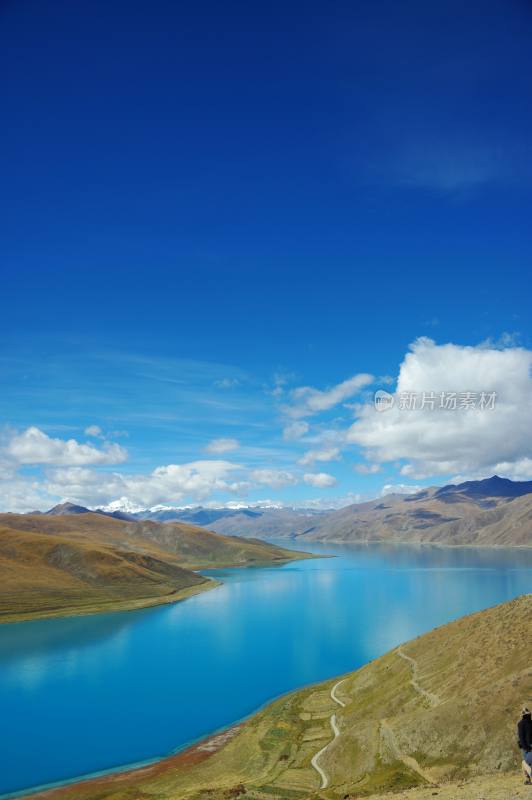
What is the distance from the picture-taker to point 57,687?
10888 cm

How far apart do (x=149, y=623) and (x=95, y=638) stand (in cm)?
3016

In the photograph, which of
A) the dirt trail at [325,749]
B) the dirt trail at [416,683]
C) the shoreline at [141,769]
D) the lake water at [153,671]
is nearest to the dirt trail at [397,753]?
the dirt trail at [416,683]

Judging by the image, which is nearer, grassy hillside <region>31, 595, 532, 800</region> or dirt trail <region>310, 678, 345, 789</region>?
grassy hillside <region>31, 595, 532, 800</region>

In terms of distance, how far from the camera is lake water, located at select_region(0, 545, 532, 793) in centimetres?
7888

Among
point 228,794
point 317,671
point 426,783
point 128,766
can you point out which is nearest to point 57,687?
point 128,766

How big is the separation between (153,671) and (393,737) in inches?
3179

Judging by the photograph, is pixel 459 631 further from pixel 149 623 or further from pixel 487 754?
pixel 149 623

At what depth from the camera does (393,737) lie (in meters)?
57.8

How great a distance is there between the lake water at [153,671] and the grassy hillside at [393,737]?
1004 cm

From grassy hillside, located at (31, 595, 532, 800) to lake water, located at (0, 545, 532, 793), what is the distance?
395 inches

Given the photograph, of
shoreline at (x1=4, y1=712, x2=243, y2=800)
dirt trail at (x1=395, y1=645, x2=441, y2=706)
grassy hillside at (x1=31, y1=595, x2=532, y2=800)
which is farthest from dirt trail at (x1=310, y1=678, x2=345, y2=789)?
shoreline at (x1=4, y1=712, x2=243, y2=800)

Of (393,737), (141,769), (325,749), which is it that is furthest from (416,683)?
(141,769)

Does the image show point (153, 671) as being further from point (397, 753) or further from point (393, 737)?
point (397, 753)

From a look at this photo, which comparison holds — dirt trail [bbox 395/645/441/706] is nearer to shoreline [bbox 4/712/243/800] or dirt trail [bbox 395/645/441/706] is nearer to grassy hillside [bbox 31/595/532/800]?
grassy hillside [bbox 31/595/532/800]
